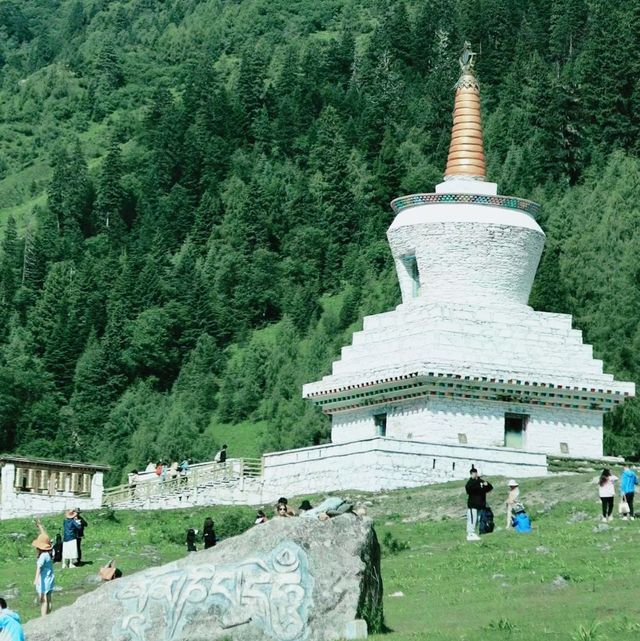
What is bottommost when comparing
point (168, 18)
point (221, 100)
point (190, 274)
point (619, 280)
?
point (619, 280)

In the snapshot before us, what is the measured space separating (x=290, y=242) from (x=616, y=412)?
4144 cm

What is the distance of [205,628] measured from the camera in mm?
18906

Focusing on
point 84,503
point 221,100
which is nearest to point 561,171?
point 221,100

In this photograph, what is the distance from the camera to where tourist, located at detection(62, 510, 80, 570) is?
2780 cm

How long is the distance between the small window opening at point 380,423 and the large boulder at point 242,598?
2478 cm

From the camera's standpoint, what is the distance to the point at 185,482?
4200 cm

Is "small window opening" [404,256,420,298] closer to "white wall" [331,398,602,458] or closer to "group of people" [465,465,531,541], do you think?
"white wall" [331,398,602,458]

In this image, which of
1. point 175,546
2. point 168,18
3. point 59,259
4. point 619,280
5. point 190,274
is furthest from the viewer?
point 168,18

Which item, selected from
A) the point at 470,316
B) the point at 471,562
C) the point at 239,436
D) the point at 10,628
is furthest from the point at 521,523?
the point at 239,436

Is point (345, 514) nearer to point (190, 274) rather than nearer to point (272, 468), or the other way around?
point (272, 468)

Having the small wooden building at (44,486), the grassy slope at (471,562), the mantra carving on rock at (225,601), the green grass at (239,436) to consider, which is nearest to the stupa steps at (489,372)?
the grassy slope at (471,562)

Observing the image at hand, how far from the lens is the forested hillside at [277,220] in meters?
71.1

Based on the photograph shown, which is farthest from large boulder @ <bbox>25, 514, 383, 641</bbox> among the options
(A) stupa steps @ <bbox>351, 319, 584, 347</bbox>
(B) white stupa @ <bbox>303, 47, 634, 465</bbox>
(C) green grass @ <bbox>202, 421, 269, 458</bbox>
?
(C) green grass @ <bbox>202, 421, 269, 458</bbox>

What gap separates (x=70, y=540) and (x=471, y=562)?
21.2 ft
